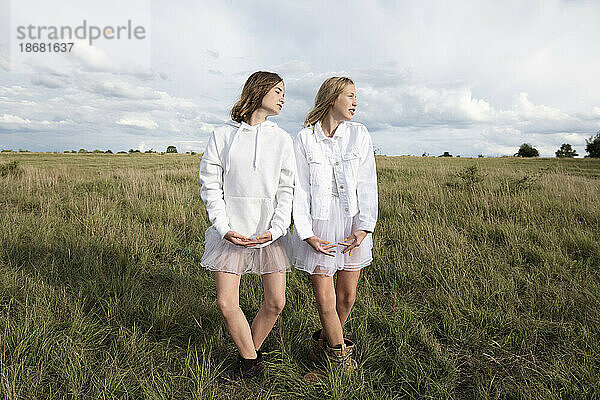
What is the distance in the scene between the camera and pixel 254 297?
3498 mm

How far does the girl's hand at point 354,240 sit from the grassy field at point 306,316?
2.66 ft

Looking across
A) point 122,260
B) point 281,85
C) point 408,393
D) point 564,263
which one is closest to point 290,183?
point 281,85

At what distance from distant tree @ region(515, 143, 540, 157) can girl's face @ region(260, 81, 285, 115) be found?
58021mm

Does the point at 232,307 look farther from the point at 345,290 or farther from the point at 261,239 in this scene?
the point at 345,290

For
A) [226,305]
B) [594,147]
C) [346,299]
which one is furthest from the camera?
[594,147]

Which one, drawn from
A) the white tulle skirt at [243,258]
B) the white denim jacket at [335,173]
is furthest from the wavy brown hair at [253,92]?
the white tulle skirt at [243,258]

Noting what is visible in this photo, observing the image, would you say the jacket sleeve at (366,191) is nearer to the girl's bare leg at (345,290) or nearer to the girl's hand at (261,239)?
the girl's bare leg at (345,290)

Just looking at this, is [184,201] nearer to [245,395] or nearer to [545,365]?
[245,395]

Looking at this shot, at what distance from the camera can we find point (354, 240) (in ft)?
7.72

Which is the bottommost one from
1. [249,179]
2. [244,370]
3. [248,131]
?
[244,370]

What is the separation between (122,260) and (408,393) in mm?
3353

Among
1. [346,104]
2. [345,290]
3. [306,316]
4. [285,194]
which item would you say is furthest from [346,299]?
[346,104]

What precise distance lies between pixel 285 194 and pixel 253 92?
642 mm

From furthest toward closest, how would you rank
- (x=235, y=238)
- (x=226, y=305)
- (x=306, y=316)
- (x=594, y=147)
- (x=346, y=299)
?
(x=594, y=147)
(x=306, y=316)
(x=346, y=299)
(x=226, y=305)
(x=235, y=238)
